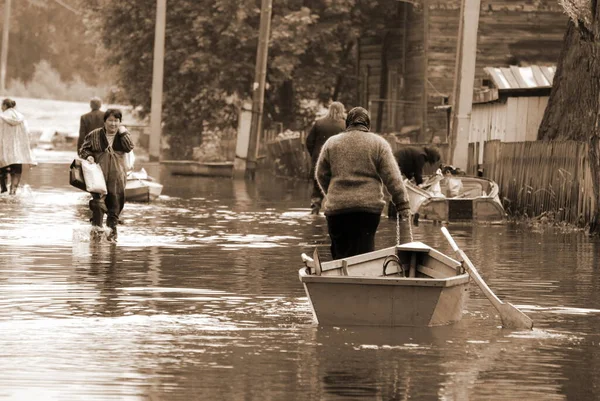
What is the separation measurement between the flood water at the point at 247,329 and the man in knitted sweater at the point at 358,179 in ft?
2.70

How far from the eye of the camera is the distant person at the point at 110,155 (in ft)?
64.0

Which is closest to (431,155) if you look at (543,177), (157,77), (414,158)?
(414,158)

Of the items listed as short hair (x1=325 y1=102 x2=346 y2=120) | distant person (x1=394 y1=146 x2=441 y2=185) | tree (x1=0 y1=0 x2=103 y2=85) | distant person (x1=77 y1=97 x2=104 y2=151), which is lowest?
distant person (x1=394 y1=146 x2=441 y2=185)

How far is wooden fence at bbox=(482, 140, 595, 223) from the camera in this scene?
897 inches

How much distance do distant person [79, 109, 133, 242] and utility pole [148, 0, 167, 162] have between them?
2781cm

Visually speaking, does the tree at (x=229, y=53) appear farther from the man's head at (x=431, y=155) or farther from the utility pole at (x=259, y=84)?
the man's head at (x=431, y=155)

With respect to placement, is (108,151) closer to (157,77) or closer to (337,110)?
(337,110)

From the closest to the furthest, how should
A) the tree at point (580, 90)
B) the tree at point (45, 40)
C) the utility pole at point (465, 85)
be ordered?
1. the tree at point (580, 90)
2. the utility pole at point (465, 85)
3. the tree at point (45, 40)

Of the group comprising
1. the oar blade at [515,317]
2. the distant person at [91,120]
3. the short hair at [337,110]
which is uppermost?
the short hair at [337,110]

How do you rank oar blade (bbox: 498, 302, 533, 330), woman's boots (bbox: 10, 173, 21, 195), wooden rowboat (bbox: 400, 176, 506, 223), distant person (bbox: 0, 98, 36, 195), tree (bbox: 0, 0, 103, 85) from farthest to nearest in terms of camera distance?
1. tree (bbox: 0, 0, 103, 85)
2. woman's boots (bbox: 10, 173, 21, 195)
3. distant person (bbox: 0, 98, 36, 195)
4. wooden rowboat (bbox: 400, 176, 506, 223)
5. oar blade (bbox: 498, 302, 533, 330)

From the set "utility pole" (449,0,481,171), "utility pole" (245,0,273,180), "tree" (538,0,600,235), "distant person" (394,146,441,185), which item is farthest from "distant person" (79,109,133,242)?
"utility pole" (245,0,273,180)

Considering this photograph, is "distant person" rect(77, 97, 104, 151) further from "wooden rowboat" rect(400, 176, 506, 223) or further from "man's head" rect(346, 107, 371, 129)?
"man's head" rect(346, 107, 371, 129)

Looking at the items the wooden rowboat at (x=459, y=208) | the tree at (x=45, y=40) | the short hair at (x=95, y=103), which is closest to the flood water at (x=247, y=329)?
the wooden rowboat at (x=459, y=208)

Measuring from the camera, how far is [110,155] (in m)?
19.6
